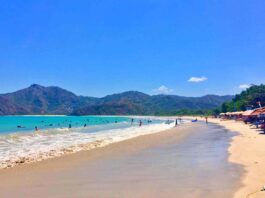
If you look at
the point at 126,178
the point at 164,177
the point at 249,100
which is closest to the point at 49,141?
the point at 126,178

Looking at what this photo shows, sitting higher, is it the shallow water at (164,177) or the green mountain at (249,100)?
the green mountain at (249,100)

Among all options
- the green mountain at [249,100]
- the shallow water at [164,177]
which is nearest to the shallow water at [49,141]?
the shallow water at [164,177]

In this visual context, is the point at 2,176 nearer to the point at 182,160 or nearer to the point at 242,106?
the point at 182,160

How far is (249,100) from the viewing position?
106 meters

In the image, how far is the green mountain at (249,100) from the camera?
102 m

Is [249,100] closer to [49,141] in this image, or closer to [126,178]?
[49,141]

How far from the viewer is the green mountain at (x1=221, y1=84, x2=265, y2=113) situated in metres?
102

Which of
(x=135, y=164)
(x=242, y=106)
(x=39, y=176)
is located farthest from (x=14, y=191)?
(x=242, y=106)

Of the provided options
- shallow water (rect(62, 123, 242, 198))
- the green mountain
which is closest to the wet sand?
shallow water (rect(62, 123, 242, 198))

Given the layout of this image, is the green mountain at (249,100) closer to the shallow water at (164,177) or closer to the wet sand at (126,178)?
the shallow water at (164,177)

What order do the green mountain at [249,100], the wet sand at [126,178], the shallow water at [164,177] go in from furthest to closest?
1. the green mountain at [249,100]
2. the wet sand at [126,178]
3. the shallow water at [164,177]

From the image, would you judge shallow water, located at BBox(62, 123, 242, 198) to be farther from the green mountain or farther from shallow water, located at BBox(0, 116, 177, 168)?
the green mountain

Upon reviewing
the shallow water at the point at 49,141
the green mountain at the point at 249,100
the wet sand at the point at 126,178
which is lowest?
the wet sand at the point at 126,178

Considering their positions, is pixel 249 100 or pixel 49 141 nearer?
pixel 49 141
